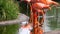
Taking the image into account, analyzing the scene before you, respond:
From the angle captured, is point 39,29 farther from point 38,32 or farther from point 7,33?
point 7,33

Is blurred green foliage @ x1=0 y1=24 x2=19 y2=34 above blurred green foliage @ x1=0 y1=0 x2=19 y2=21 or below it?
below

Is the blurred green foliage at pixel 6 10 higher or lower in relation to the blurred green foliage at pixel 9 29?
higher

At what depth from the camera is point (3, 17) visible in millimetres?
1138

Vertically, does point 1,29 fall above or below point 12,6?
below

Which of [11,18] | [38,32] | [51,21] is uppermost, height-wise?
[11,18]

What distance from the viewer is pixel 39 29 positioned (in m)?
1.26

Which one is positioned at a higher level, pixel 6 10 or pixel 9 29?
pixel 6 10

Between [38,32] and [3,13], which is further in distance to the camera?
[38,32]

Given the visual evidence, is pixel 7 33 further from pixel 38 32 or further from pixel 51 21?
pixel 51 21

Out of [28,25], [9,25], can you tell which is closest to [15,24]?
[9,25]

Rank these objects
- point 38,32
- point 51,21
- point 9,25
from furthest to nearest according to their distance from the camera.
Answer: point 51,21 → point 38,32 → point 9,25

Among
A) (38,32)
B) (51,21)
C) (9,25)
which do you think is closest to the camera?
(9,25)

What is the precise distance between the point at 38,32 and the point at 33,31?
3cm

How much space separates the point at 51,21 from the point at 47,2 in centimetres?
389
